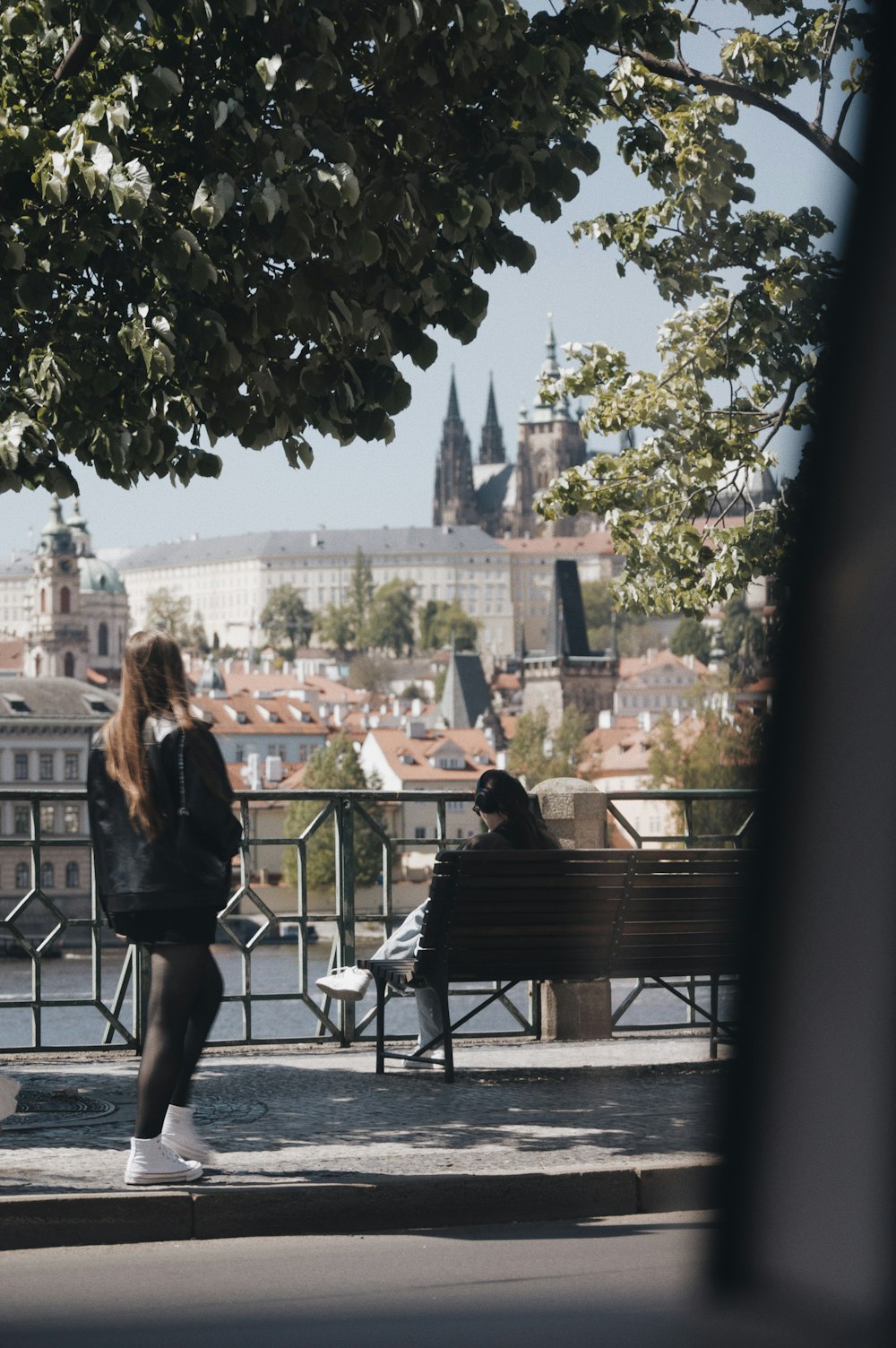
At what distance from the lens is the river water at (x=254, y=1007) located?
12.9 m

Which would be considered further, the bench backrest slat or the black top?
the black top

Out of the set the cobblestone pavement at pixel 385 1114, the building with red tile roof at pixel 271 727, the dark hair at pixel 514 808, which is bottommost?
the building with red tile roof at pixel 271 727

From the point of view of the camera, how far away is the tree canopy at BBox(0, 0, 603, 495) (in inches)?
280

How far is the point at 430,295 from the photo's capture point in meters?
7.63

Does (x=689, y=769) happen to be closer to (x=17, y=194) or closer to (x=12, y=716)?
(x=12, y=716)

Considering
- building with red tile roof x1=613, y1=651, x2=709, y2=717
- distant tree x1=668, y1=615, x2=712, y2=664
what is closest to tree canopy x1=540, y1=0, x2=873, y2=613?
building with red tile roof x1=613, y1=651, x2=709, y2=717

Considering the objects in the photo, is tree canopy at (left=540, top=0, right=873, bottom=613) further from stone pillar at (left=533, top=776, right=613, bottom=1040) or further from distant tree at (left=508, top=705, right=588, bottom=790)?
distant tree at (left=508, top=705, right=588, bottom=790)

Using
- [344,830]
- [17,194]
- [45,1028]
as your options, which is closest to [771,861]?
[344,830]

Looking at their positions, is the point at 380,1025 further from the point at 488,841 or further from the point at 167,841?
the point at 167,841

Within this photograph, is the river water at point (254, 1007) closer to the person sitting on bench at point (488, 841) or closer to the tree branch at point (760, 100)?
the person sitting on bench at point (488, 841)

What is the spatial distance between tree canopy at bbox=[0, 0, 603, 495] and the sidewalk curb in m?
2.99

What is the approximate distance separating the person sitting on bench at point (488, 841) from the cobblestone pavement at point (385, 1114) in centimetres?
27

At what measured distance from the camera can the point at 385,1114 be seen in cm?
742

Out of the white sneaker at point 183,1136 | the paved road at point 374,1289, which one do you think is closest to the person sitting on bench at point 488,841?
the white sneaker at point 183,1136
